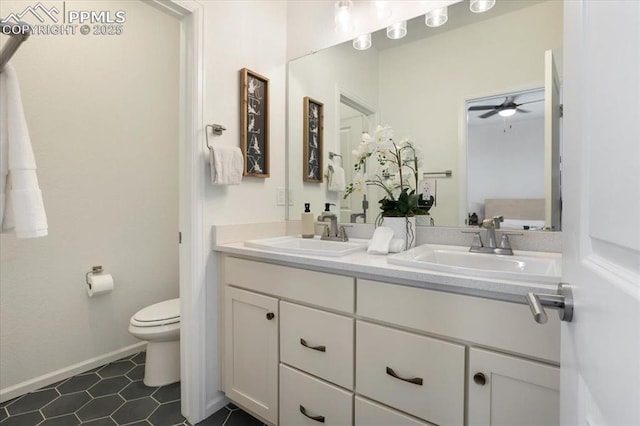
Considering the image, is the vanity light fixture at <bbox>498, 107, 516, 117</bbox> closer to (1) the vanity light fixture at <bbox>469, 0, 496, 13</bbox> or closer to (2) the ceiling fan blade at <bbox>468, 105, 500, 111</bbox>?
(2) the ceiling fan blade at <bbox>468, 105, 500, 111</bbox>

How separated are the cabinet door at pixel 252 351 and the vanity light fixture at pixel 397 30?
1.50 meters

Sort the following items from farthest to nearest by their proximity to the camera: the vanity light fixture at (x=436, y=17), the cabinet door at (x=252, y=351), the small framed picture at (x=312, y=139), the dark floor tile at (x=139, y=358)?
the dark floor tile at (x=139, y=358)
the small framed picture at (x=312, y=139)
the vanity light fixture at (x=436, y=17)
the cabinet door at (x=252, y=351)

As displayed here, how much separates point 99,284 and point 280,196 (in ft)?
4.21

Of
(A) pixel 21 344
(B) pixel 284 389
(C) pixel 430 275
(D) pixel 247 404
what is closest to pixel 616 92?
(C) pixel 430 275

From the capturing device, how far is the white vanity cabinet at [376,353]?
2.72 ft

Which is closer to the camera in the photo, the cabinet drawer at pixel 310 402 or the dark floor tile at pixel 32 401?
the cabinet drawer at pixel 310 402

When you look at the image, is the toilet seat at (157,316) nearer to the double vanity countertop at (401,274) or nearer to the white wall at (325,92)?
the double vanity countertop at (401,274)

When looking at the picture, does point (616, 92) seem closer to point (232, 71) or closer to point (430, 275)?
point (430, 275)

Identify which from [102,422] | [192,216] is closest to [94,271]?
[102,422]

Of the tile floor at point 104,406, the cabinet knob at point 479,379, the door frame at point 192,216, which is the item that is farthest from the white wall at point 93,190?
the cabinet knob at point 479,379

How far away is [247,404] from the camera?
4.88 feet

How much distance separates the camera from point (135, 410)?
5.24 feet

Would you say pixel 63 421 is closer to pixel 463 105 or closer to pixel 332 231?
pixel 332 231

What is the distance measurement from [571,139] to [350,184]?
136 centimetres
